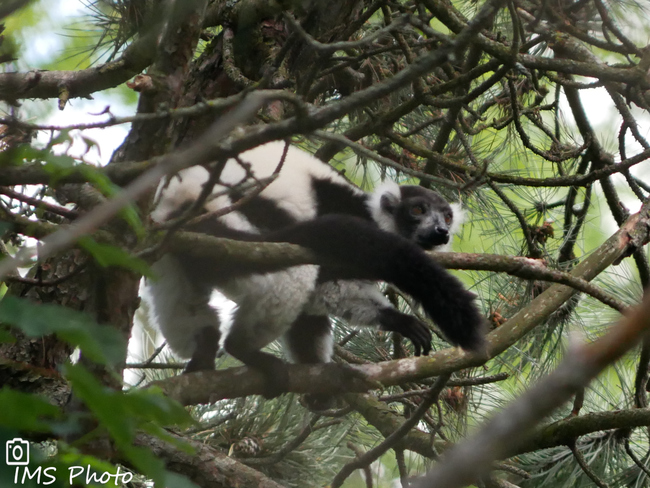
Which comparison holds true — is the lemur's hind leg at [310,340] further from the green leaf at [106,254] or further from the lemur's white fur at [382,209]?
the green leaf at [106,254]

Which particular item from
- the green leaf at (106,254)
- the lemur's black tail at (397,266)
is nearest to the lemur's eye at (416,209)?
the lemur's black tail at (397,266)

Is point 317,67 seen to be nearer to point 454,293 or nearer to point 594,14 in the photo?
point 454,293

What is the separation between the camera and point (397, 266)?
11.0ft

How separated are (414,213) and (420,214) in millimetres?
50

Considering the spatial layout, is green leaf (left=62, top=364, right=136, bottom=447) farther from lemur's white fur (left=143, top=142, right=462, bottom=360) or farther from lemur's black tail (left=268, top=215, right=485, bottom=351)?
Result: lemur's white fur (left=143, top=142, right=462, bottom=360)

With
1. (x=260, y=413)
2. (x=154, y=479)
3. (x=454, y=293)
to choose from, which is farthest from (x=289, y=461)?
(x=154, y=479)

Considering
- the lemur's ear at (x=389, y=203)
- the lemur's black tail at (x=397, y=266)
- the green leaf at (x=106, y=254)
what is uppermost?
the lemur's ear at (x=389, y=203)

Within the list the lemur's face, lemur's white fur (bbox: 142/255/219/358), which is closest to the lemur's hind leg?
lemur's white fur (bbox: 142/255/219/358)

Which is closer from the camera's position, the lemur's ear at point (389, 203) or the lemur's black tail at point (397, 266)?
the lemur's black tail at point (397, 266)

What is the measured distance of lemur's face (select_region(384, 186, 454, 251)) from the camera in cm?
514

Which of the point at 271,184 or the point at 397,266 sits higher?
the point at 271,184

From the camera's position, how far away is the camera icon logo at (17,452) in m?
1.06

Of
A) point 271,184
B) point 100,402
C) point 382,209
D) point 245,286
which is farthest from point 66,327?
point 382,209

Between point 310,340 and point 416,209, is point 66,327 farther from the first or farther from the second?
point 416,209
